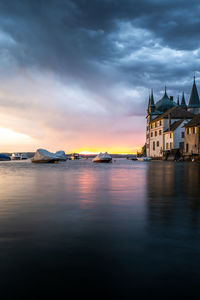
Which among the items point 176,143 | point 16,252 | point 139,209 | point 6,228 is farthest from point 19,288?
point 176,143

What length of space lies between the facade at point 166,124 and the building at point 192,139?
8.33 m

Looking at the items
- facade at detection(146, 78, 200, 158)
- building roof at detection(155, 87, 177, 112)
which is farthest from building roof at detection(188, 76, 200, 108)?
building roof at detection(155, 87, 177, 112)

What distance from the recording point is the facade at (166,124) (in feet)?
254

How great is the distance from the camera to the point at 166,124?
8356cm

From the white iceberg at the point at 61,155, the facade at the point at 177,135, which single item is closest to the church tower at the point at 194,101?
the facade at the point at 177,135

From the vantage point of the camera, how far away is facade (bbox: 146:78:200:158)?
77.3 meters

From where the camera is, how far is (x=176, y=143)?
254ft

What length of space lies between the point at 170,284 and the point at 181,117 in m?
84.5

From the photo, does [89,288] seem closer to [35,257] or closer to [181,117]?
[35,257]

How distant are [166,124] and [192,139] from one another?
1873 centimetres

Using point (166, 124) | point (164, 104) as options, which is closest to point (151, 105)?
point (164, 104)

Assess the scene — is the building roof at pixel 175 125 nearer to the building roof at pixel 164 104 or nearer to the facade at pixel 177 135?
the facade at pixel 177 135

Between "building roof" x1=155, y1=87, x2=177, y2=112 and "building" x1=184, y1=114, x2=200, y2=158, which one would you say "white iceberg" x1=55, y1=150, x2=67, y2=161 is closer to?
"building roof" x1=155, y1=87, x2=177, y2=112

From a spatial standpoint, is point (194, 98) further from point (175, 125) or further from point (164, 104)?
point (175, 125)
